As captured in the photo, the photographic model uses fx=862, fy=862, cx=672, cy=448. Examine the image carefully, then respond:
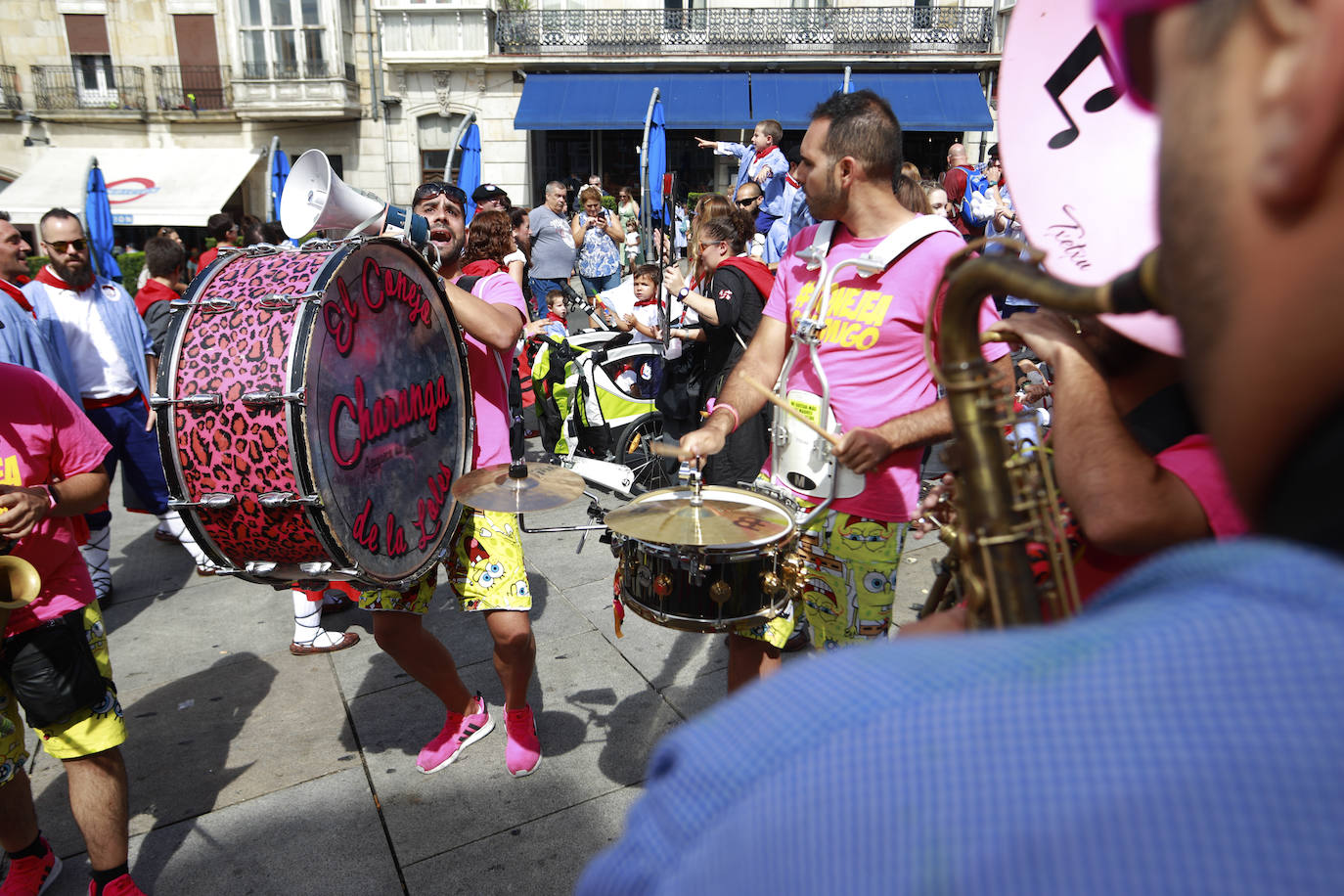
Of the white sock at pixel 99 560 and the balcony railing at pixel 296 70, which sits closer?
the white sock at pixel 99 560

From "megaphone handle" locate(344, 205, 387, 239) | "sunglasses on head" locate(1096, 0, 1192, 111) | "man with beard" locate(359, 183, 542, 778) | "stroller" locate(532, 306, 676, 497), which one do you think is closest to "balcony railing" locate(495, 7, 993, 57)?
"stroller" locate(532, 306, 676, 497)

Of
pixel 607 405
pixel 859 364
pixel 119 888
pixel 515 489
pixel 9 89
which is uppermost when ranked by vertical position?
pixel 9 89

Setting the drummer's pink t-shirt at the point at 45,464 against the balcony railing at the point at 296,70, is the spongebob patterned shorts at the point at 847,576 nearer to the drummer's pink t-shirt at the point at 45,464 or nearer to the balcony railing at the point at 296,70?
the drummer's pink t-shirt at the point at 45,464

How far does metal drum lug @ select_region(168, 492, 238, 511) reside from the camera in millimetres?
2461

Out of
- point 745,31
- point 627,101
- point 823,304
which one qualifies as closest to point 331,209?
point 823,304

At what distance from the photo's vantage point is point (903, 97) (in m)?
21.4

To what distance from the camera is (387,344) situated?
2.82 meters

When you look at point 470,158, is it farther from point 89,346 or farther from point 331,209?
point 331,209

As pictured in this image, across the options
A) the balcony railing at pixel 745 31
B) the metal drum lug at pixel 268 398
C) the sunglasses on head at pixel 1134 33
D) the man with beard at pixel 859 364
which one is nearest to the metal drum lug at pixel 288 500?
the metal drum lug at pixel 268 398

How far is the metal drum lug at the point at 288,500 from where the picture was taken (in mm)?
2406

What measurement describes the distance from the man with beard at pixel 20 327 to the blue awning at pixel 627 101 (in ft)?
59.4

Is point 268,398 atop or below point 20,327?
atop

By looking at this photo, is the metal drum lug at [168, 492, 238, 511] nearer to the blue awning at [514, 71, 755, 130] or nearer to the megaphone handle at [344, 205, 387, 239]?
the megaphone handle at [344, 205, 387, 239]

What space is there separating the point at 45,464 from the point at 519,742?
181 centimetres
